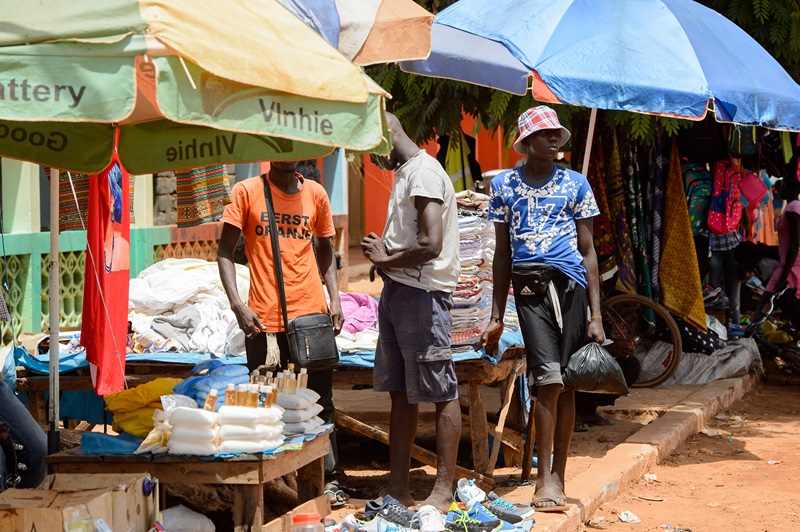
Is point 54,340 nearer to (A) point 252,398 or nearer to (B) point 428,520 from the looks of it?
(A) point 252,398

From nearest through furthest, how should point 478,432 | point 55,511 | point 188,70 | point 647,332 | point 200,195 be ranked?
point 188,70
point 55,511
point 478,432
point 200,195
point 647,332

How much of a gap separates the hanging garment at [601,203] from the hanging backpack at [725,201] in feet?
4.05

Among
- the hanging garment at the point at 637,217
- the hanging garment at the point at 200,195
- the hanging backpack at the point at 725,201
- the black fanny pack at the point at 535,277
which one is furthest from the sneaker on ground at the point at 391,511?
the hanging backpack at the point at 725,201

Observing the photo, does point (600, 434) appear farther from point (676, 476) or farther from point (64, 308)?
point (64, 308)

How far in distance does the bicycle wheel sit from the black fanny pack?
414cm

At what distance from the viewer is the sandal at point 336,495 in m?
6.31

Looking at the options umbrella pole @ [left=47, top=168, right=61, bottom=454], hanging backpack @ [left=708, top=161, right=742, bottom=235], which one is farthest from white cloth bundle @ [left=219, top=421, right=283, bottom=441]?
hanging backpack @ [left=708, top=161, right=742, bottom=235]

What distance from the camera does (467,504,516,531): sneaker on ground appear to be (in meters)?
5.44

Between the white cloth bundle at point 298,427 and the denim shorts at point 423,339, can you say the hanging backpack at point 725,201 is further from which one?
the white cloth bundle at point 298,427

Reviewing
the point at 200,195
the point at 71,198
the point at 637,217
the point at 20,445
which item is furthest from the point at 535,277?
the point at 637,217

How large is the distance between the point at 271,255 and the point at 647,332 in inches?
215

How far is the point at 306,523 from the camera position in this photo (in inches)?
202

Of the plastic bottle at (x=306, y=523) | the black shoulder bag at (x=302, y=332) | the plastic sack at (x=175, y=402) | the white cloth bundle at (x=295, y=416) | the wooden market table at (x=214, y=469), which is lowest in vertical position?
the plastic bottle at (x=306, y=523)

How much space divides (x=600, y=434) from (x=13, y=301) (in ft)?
17.1
